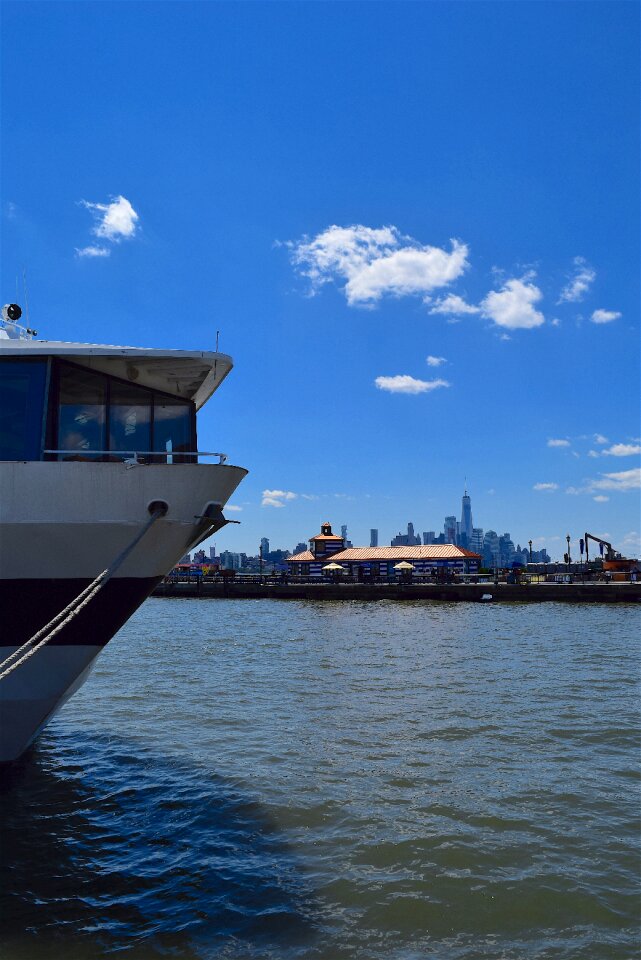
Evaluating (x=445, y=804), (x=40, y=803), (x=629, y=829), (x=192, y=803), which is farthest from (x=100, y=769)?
(x=629, y=829)

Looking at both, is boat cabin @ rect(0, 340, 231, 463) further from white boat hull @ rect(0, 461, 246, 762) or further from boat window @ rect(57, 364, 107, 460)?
white boat hull @ rect(0, 461, 246, 762)

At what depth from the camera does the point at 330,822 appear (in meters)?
7.39

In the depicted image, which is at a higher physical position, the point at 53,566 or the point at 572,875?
the point at 53,566

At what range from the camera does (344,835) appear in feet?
23.1

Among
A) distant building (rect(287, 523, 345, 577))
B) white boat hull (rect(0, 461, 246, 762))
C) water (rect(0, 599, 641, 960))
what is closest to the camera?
water (rect(0, 599, 641, 960))

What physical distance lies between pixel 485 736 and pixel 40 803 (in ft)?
22.7

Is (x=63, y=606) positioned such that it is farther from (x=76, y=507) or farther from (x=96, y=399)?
(x=96, y=399)

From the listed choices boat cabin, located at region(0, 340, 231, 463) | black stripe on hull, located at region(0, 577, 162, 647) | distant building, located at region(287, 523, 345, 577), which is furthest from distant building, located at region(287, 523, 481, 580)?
black stripe on hull, located at region(0, 577, 162, 647)

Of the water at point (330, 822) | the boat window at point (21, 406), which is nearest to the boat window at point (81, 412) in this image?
the boat window at point (21, 406)

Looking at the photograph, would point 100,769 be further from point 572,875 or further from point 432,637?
point 432,637

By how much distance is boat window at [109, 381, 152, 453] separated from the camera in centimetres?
776

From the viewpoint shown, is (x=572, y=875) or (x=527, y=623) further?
(x=527, y=623)

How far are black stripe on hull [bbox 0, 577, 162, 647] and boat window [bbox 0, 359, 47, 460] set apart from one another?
152 cm

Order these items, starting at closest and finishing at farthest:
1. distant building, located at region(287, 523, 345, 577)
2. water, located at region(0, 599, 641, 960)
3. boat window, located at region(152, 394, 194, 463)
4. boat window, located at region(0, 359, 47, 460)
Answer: water, located at region(0, 599, 641, 960) < boat window, located at region(0, 359, 47, 460) < boat window, located at region(152, 394, 194, 463) < distant building, located at region(287, 523, 345, 577)
